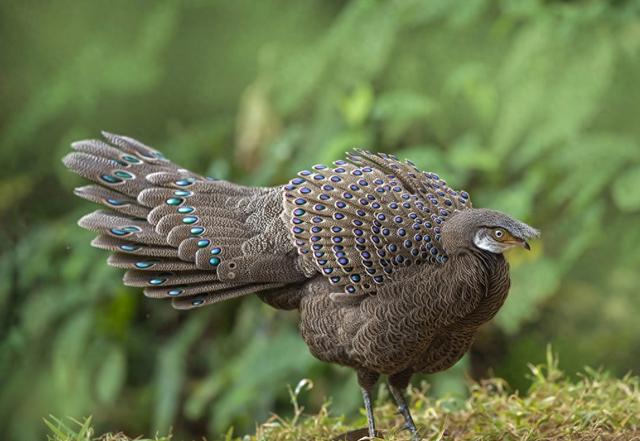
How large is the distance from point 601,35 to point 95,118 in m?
4.83

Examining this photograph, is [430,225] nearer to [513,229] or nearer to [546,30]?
[513,229]

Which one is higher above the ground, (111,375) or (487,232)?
(111,375)

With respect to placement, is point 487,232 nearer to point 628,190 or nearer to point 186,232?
point 186,232

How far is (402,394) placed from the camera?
4.25m

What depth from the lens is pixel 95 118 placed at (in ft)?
30.7

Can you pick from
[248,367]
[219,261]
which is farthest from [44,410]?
[219,261]

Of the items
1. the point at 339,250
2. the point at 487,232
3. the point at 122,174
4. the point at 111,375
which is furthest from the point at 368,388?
the point at 111,375

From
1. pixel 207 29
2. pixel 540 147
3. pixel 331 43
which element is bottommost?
pixel 540 147

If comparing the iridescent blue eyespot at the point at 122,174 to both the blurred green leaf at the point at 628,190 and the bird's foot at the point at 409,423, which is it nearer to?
the bird's foot at the point at 409,423

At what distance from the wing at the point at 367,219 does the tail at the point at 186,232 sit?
0.17m

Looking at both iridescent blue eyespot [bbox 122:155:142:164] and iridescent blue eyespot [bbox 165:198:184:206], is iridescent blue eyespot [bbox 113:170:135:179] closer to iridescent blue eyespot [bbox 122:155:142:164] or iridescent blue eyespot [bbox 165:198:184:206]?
iridescent blue eyespot [bbox 122:155:142:164]

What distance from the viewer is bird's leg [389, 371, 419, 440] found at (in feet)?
13.7

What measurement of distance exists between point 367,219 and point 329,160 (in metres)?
3.04

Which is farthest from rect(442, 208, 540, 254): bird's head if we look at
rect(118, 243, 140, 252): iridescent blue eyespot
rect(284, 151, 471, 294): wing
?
rect(118, 243, 140, 252): iridescent blue eyespot
